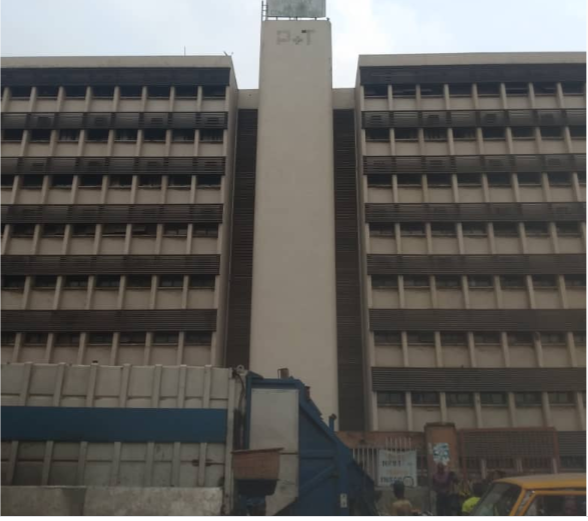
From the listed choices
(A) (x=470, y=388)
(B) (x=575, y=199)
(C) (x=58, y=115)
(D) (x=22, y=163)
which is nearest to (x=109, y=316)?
(D) (x=22, y=163)

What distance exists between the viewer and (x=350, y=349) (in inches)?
1006

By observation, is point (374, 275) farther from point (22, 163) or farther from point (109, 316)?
point (22, 163)

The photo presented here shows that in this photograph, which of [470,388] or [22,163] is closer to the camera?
[470,388]

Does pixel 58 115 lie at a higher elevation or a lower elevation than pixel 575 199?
higher

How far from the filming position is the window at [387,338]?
82.3 feet

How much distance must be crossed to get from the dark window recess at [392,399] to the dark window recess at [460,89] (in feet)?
52.1

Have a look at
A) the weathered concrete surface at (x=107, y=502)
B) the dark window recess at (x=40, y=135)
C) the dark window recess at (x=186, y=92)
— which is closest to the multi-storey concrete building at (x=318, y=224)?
the dark window recess at (x=186, y=92)

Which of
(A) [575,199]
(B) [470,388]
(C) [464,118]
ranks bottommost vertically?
(B) [470,388]

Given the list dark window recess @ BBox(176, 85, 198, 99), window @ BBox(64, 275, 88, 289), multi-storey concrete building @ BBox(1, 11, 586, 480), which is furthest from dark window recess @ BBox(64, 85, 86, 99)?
window @ BBox(64, 275, 88, 289)

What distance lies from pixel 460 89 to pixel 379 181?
22.4 ft

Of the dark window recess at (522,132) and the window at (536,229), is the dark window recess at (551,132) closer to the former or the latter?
the dark window recess at (522,132)

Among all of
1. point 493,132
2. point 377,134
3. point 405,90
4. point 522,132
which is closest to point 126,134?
point 377,134

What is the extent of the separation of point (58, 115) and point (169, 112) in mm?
5788

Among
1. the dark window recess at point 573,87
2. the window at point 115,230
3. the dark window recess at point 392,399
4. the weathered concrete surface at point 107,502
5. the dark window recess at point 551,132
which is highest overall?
the dark window recess at point 573,87
